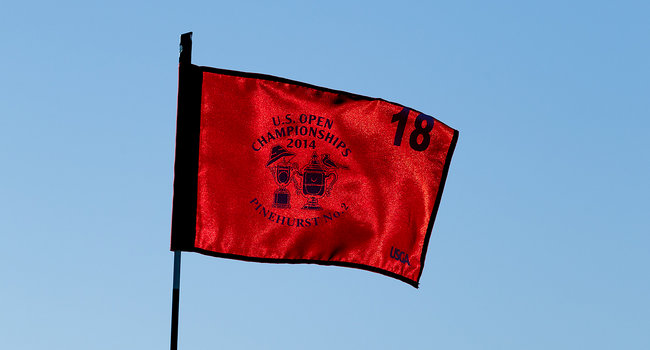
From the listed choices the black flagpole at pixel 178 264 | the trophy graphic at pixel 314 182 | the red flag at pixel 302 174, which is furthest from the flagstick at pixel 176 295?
the trophy graphic at pixel 314 182

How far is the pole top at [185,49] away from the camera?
18828 mm

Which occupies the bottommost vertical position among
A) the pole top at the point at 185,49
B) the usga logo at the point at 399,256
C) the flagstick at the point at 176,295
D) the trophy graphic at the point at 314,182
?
the flagstick at the point at 176,295

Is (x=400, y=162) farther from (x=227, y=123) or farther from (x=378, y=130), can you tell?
(x=227, y=123)

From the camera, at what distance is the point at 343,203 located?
20.7 meters

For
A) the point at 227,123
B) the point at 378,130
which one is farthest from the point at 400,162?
the point at 227,123

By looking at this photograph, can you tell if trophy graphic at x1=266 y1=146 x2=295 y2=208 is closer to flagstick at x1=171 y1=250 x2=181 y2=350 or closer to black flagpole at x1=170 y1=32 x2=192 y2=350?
black flagpole at x1=170 y1=32 x2=192 y2=350

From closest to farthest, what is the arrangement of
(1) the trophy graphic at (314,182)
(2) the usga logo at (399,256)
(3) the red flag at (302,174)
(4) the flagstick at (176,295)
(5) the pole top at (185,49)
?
(4) the flagstick at (176,295)
(5) the pole top at (185,49)
(3) the red flag at (302,174)
(1) the trophy graphic at (314,182)
(2) the usga logo at (399,256)

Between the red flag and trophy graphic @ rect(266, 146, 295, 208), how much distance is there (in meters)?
0.02

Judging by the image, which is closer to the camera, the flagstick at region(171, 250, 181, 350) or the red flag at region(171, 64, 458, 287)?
the flagstick at region(171, 250, 181, 350)

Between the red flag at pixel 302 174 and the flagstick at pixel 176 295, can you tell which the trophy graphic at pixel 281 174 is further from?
the flagstick at pixel 176 295

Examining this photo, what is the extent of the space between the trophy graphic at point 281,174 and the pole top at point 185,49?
2243mm

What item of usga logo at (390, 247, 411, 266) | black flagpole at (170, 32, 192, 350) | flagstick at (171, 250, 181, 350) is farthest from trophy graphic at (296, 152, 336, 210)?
flagstick at (171, 250, 181, 350)

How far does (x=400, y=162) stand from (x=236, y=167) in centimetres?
322

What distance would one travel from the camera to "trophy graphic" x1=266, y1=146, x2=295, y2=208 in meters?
20.0
